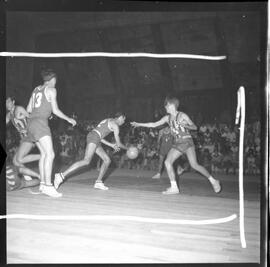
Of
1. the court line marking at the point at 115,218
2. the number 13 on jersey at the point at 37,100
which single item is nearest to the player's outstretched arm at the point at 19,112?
the number 13 on jersey at the point at 37,100

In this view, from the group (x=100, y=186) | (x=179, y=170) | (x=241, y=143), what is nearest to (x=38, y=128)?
(x=100, y=186)

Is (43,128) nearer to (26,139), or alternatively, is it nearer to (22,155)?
(26,139)

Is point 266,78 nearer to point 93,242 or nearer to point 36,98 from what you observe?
point 93,242

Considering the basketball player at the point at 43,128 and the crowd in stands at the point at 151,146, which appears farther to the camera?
the crowd in stands at the point at 151,146

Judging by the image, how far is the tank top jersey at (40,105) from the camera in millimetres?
3840

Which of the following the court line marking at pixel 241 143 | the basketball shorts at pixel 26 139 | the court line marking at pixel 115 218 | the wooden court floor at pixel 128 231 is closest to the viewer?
the wooden court floor at pixel 128 231

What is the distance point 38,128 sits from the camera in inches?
150

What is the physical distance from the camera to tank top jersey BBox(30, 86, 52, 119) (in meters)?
3.84

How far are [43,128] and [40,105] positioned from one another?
29cm

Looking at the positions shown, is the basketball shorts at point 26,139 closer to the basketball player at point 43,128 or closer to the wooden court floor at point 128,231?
the basketball player at point 43,128

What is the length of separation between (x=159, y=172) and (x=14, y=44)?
10.9 ft

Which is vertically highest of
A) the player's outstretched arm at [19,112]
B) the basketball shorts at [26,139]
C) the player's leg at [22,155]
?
the player's outstretched arm at [19,112]

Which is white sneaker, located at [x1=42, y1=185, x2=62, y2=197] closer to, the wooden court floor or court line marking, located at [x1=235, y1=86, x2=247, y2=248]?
the wooden court floor

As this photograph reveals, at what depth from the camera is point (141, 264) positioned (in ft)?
8.27
